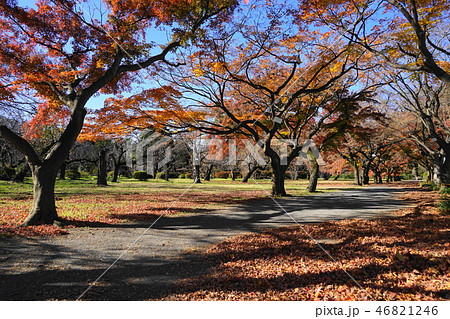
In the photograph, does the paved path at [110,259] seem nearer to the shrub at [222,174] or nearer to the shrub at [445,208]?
the shrub at [445,208]

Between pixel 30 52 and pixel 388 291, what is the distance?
11255mm

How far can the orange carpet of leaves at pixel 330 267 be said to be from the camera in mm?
3246

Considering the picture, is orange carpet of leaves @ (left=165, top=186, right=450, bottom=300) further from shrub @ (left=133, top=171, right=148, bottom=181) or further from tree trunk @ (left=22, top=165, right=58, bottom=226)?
shrub @ (left=133, top=171, right=148, bottom=181)

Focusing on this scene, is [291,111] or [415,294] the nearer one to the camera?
[415,294]

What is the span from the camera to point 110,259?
15.3 ft

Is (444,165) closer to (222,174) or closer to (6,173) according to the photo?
(222,174)

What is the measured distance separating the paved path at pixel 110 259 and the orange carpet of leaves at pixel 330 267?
0.53m

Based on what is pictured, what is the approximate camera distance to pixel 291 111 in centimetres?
1702

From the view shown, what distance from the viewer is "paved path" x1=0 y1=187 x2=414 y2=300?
3.46 metres

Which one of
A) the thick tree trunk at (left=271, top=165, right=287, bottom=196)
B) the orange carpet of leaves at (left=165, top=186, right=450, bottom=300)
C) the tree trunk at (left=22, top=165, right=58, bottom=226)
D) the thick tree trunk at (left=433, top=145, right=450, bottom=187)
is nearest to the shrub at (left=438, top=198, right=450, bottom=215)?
the orange carpet of leaves at (left=165, top=186, right=450, bottom=300)

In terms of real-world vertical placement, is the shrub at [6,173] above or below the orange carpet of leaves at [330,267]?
above

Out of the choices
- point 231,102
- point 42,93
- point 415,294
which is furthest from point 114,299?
point 231,102

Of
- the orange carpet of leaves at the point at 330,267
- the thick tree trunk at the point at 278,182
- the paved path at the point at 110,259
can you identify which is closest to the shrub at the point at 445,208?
the orange carpet of leaves at the point at 330,267

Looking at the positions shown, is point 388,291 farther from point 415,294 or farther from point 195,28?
point 195,28
